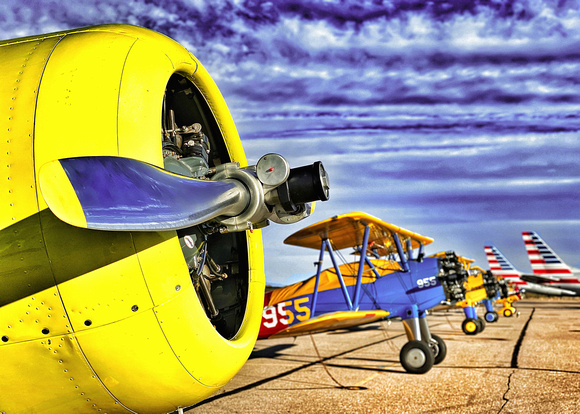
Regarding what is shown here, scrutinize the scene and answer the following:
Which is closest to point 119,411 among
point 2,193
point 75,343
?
point 75,343

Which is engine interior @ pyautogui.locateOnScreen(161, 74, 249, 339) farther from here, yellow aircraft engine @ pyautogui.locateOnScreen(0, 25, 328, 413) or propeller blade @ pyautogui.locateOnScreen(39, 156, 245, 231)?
propeller blade @ pyautogui.locateOnScreen(39, 156, 245, 231)

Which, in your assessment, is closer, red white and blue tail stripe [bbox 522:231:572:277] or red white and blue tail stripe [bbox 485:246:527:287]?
red white and blue tail stripe [bbox 522:231:572:277]

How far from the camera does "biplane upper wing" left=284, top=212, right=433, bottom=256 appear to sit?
31.9 ft

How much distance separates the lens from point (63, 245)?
193 cm

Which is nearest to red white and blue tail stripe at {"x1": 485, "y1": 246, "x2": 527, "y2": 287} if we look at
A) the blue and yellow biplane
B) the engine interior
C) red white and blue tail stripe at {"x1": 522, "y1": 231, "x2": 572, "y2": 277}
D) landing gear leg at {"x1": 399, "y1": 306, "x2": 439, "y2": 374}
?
red white and blue tail stripe at {"x1": 522, "y1": 231, "x2": 572, "y2": 277}

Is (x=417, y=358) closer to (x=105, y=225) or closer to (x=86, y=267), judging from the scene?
(x=86, y=267)

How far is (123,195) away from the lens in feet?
5.72

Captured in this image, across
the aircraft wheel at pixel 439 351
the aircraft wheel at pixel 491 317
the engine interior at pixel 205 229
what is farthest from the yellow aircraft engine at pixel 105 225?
the aircraft wheel at pixel 491 317

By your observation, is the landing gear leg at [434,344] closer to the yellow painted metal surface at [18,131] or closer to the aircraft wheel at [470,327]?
the aircraft wheel at [470,327]

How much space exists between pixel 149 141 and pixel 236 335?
1.42 metres

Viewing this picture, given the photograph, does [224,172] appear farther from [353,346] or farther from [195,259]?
[353,346]

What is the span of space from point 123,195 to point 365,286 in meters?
9.41

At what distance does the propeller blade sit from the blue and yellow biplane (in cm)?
758

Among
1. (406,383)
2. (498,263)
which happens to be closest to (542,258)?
(498,263)
